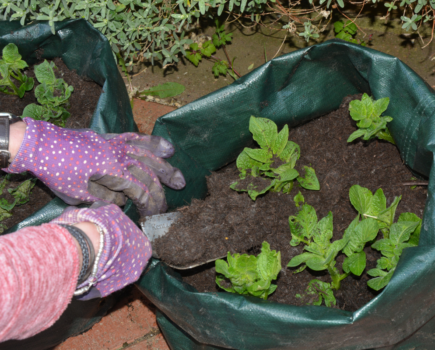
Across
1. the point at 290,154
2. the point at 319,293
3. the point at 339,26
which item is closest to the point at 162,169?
the point at 290,154

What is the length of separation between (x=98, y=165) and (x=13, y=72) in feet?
2.17

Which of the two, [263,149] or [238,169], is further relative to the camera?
[238,169]

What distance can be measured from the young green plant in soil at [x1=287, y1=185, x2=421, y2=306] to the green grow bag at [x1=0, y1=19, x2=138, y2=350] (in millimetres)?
589

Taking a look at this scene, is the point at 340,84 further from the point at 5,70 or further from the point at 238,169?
→ the point at 5,70

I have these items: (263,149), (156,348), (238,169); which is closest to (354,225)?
(263,149)

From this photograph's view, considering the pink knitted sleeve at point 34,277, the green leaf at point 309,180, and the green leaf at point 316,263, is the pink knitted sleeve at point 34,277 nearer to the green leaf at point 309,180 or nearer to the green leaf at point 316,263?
the green leaf at point 316,263

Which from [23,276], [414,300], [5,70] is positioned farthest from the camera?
[5,70]

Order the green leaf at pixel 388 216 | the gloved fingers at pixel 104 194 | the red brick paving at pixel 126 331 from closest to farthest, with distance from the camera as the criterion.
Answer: the green leaf at pixel 388 216 < the gloved fingers at pixel 104 194 < the red brick paving at pixel 126 331

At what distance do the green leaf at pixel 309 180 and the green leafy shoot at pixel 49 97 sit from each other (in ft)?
3.16

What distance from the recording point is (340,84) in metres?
1.52

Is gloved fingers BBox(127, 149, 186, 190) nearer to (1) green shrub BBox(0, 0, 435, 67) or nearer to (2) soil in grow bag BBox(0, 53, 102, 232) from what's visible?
(2) soil in grow bag BBox(0, 53, 102, 232)

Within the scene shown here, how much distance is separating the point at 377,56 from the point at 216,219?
776mm

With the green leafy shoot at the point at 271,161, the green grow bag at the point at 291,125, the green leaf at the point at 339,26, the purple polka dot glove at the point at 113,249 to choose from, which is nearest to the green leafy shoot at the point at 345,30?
the green leaf at the point at 339,26

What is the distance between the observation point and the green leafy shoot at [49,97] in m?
1.53
